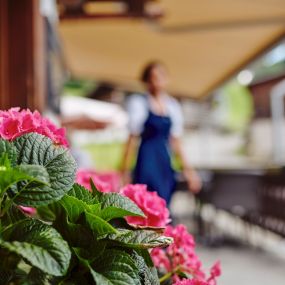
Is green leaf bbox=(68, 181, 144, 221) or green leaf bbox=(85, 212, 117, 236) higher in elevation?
green leaf bbox=(68, 181, 144, 221)

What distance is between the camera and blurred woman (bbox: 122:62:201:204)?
150 inches

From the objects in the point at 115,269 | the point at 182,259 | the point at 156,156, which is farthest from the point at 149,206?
the point at 156,156

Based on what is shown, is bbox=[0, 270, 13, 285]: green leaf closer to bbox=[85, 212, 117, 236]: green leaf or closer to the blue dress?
bbox=[85, 212, 117, 236]: green leaf

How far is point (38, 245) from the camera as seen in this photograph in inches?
24.5

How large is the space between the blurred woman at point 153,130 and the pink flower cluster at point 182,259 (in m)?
2.79

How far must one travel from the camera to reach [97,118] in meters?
10.9

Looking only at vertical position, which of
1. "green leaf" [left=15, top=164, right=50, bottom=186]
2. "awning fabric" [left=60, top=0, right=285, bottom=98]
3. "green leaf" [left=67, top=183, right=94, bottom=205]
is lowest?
"green leaf" [left=67, top=183, right=94, bottom=205]

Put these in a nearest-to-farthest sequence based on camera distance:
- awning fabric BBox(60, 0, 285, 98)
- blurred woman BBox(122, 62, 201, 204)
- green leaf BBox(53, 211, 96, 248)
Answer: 1. green leaf BBox(53, 211, 96, 248)
2. blurred woman BBox(122, 62, 201, 204)
3. awning fabric BBox(60, 0, 285, 98)

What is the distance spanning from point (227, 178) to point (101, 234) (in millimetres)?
5310

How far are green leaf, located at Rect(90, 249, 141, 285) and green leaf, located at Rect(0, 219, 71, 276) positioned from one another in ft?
0.18

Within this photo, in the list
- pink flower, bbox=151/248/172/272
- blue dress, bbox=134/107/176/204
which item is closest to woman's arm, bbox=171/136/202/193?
blue dress, bbox=134/107/176/204

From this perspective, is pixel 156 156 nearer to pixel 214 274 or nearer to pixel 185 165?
pixel 185 165

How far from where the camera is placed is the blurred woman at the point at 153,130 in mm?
3818

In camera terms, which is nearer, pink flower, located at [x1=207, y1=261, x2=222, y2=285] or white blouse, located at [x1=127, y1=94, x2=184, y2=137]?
pink flower, located at [x1=207, y1=261, x2=222, y2=285]
